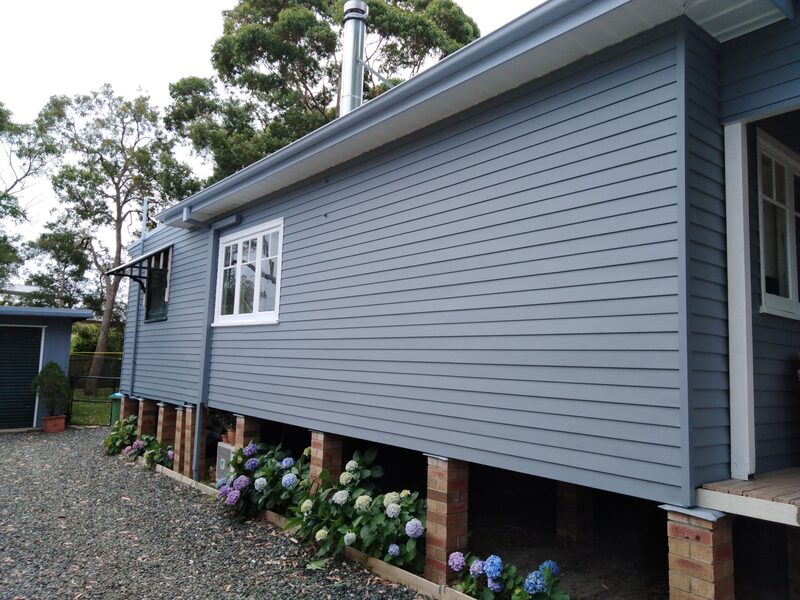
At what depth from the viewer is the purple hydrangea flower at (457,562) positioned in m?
3.79

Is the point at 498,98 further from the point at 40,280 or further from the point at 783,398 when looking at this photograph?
the point at 40,280

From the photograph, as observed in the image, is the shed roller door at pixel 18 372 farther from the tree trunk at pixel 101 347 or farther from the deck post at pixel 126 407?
the tree trunk at pixel 101 347

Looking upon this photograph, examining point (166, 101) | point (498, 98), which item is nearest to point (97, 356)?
point (166, 101)

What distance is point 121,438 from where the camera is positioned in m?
9.96

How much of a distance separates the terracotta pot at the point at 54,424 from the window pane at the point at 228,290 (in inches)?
306

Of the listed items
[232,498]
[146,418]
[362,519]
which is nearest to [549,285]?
[362,519]

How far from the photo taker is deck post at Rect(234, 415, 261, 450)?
6.77 meters

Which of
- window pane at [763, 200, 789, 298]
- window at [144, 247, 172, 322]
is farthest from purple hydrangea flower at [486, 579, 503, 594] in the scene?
window at [144, 247, 172, 322]

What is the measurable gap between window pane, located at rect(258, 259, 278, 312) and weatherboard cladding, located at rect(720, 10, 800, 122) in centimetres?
486

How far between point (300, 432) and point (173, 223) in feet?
12.5

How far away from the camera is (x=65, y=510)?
6.47 metres

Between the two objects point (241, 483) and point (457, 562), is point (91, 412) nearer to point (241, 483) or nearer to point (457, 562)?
point (241, 483)

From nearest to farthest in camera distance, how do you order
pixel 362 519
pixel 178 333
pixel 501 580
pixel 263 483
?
pixel 501 580, pixel 362 519, pixel 263 483, pixel 178 333

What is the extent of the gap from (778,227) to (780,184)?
1.14 ft
